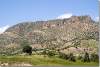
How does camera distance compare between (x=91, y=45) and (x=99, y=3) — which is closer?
(x=99, y=3)

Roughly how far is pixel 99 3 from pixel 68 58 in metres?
60.1

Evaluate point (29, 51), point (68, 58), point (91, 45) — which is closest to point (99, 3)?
point (68, 58)

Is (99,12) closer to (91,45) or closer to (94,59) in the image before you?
(94,59)

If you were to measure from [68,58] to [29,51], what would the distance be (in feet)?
45.2

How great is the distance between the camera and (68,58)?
217 feet

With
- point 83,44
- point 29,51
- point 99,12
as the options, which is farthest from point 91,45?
point 99,12

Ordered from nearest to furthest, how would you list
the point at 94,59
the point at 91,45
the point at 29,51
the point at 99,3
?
the point at 99,3 < the point at 94,59 < the point at 29,51 < the point at 91,45

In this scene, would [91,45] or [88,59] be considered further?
[91,45]

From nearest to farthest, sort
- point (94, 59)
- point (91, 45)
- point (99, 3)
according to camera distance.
Answer: point (99, 3) → point (94, 59) → point (91, 45)

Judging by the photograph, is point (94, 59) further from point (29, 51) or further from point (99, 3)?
point (99, 3)

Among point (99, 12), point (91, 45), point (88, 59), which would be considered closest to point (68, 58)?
point (88, 59)

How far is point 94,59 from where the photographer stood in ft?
215

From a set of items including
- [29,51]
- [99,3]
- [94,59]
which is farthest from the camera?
[29,51]

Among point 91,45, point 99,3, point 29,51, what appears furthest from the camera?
point 91,45
